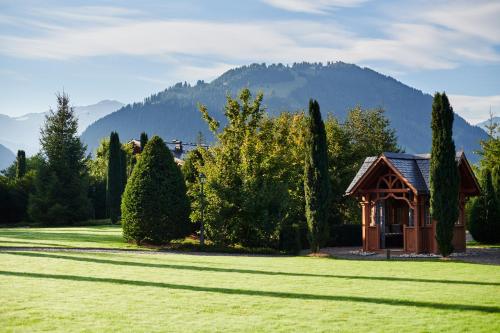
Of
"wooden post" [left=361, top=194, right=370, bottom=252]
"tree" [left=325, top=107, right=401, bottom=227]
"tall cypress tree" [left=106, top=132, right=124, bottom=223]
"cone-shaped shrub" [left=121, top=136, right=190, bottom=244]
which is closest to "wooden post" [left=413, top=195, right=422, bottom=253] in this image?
"wooden post" [left=361, top=194, right=370, bottom=252]

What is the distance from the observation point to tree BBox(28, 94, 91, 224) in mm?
52406

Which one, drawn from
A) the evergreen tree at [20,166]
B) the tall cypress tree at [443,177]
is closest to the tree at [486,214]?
the tall cypress tree at [443,177]

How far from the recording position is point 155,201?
31469mm

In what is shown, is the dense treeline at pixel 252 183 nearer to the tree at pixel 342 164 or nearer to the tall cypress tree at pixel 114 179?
the tree at pixel 342 164

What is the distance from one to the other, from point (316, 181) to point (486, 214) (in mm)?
12164

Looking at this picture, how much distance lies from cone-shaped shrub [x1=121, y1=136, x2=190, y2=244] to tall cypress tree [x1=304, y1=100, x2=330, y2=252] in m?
6.97

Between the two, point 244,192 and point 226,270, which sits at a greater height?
point 244,192

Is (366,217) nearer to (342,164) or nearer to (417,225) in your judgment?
(417,225)

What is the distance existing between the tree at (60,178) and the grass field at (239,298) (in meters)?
33.6

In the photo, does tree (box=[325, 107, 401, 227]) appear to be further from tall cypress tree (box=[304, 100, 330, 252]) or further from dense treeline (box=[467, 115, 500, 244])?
dense treeline (box=[467, 115, 500, 244])

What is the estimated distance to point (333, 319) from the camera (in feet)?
35.3

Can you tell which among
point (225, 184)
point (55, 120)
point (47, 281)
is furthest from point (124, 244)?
point (55, 120)

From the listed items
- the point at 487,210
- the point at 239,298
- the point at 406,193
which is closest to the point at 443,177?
the point at 406,193

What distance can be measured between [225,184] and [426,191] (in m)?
9.69
